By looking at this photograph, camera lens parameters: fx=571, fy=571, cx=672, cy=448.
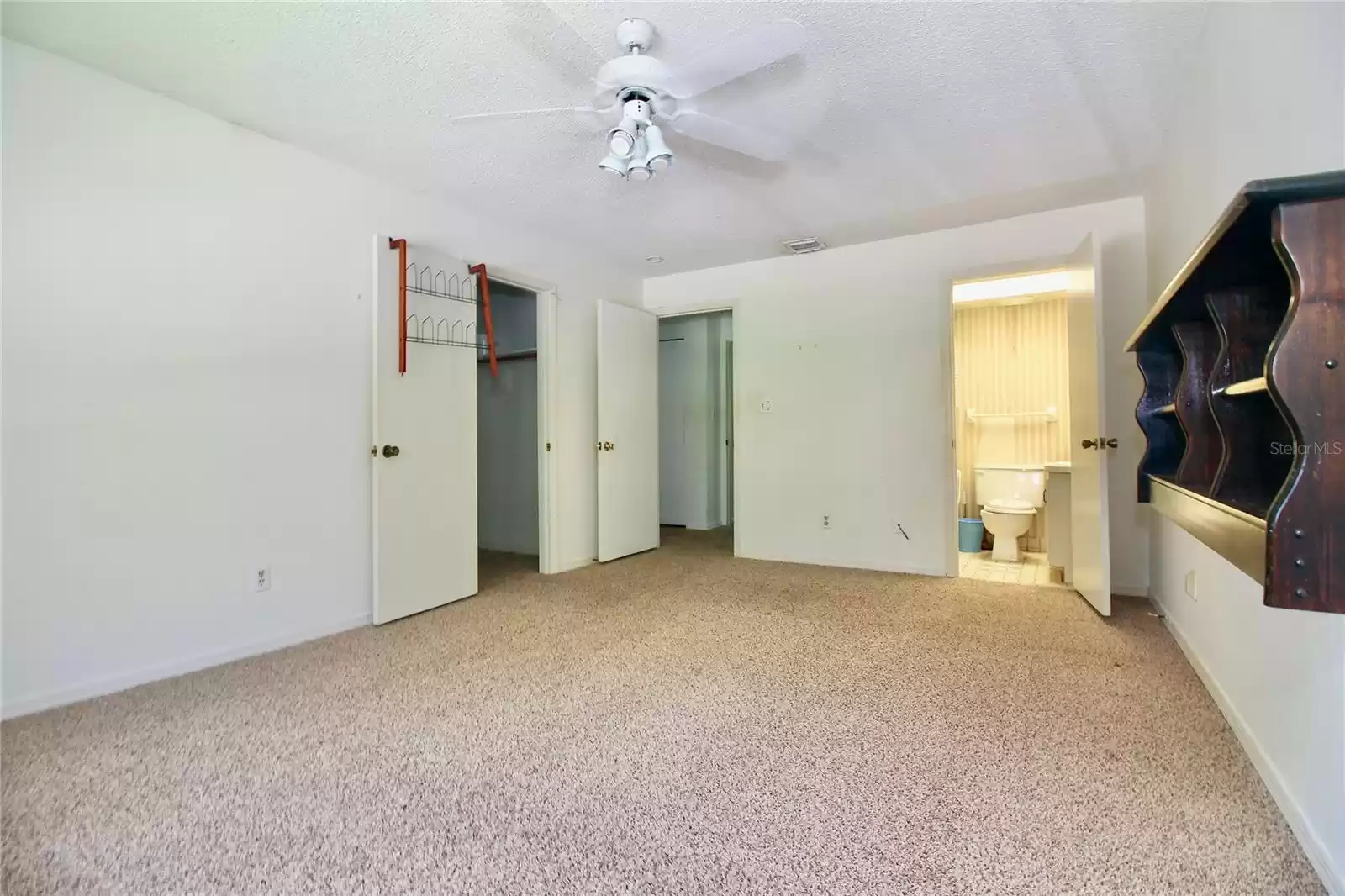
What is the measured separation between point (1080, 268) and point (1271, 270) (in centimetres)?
237

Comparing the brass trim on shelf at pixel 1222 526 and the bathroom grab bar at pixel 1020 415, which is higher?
the bathroom grab bar at pixel 1020 415

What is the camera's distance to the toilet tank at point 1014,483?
446 cm

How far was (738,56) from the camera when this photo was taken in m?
1.69

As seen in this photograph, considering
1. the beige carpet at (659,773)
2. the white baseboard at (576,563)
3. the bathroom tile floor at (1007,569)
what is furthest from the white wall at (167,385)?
the bathroom tile floor at (1007,569)

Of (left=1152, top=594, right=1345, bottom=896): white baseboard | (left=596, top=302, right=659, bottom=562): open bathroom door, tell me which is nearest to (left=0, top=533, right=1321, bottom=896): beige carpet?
(left=1152, top=594, right=1345, bottom=896): white baseboard

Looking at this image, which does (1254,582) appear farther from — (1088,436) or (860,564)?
(860,564)

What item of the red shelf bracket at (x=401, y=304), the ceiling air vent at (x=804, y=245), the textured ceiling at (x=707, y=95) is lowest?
the red shelf bracket at (x=401, y=304)

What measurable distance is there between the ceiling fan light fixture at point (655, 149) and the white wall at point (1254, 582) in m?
1.67

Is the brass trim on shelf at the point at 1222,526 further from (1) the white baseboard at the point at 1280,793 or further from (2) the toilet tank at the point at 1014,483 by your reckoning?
(2) the toilet tank at the point at 1014,483

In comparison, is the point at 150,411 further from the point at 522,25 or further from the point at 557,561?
the point at 557,561

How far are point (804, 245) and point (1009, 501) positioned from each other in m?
2.54

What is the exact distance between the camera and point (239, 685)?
85.9 inches

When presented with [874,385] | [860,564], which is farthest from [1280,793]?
[874,385]

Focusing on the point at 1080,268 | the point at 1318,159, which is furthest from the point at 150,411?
the point at 1080,268
